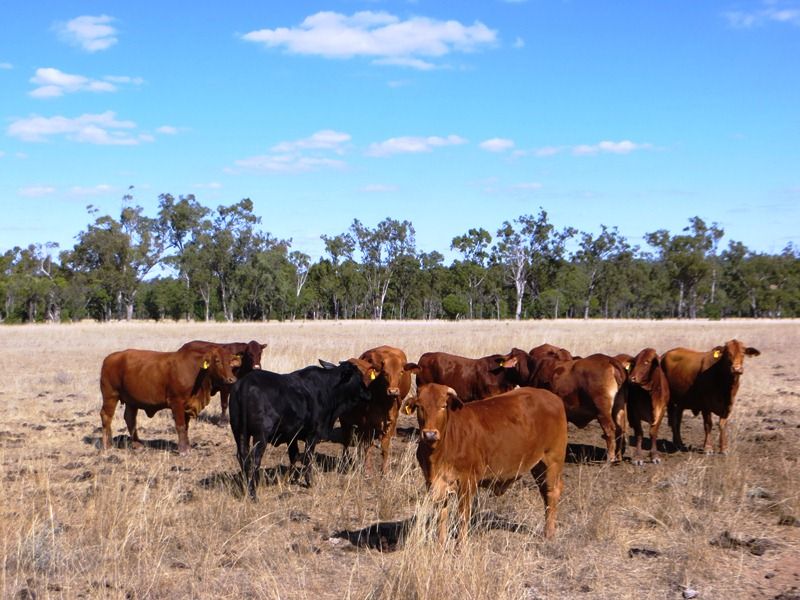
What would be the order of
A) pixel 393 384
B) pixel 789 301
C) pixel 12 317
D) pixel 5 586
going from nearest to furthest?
pixel 5 586
pixel 393 384
pixel 12 317
pixel 789 301

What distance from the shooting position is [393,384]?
971 cm

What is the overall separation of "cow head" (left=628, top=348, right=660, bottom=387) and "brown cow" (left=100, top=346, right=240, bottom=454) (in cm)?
541

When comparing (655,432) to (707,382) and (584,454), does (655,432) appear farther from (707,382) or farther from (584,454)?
(707,382)

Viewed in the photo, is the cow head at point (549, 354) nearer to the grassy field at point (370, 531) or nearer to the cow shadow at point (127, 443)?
the grassy field at point (370, 531)

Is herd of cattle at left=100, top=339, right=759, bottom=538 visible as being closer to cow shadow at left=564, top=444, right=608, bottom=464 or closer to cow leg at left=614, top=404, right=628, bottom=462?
cow leg at left=614, top=404, right=628, bottom=462

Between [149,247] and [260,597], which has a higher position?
[149,247]

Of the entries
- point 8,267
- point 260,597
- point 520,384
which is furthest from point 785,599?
point 8,267

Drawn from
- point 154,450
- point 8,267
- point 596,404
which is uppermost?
point 8,267

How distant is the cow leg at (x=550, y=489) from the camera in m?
7.05

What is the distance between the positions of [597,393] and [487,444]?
385 cm

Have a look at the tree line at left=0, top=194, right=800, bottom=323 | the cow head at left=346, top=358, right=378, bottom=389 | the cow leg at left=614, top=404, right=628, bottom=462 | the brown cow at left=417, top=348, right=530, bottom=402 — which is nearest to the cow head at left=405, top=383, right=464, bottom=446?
the cow head at left=346, top=358, right=378, bottom=389

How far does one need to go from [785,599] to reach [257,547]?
392 cm

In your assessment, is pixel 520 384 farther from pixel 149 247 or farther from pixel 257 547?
pixel 149 247

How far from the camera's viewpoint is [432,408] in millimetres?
6422
